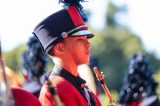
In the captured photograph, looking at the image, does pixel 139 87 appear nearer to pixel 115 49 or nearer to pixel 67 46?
pixel 67 46

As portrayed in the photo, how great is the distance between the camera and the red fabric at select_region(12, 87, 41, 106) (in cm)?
582

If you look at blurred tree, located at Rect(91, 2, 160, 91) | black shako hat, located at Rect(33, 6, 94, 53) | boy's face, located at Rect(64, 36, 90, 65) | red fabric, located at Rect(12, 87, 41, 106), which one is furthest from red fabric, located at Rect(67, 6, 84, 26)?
blurred tree, located at Rect(91, 2, 160, 91)

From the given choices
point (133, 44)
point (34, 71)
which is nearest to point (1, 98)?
point (34, 71)

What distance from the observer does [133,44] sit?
53.1 meters

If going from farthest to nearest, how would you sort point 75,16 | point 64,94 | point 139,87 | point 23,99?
point 139,87
point 75,16
point 64,94
point 23,99

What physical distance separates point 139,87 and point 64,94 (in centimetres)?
419

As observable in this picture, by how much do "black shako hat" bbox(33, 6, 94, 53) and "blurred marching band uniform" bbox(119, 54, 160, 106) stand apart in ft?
10.3

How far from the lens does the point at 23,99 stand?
19.2 ft

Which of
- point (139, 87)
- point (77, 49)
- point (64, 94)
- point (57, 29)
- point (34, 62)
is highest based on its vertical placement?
point (57, 29)

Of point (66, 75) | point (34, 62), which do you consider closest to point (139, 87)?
point (34, 62)

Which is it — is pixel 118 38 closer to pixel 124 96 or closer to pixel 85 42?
pixel 124 96

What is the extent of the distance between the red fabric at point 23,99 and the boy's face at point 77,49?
0.80m

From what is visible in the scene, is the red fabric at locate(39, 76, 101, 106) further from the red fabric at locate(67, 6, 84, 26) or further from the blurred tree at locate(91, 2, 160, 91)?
the blurred tree at locate(91, 2, 160, 91)

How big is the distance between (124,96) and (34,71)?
1.42 meters
